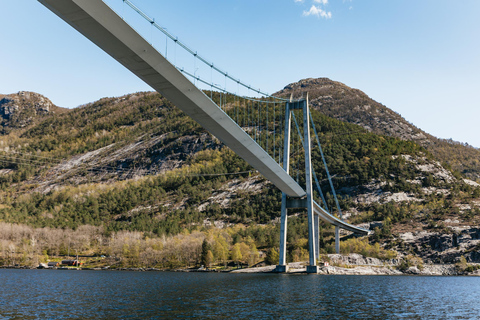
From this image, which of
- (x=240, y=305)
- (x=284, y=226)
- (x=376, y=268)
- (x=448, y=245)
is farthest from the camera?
(x=448, y=245)

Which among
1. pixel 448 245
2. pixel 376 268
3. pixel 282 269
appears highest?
pixel 448 245

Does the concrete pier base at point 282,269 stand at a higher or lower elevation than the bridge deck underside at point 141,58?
lower

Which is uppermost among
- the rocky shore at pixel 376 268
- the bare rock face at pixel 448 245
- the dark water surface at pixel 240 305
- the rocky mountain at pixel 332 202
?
the rocky mountain at pixel 332 202

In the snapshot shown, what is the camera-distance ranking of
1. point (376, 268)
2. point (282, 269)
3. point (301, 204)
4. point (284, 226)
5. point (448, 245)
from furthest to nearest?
point (448, 245) < point (376, 268) < point (301, 204) < point (282, 269) < point (284, 226)

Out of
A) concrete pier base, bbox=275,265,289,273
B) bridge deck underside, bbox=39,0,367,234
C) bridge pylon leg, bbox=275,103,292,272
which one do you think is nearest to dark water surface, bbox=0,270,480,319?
bridge deck underside, bbox=39,0,367,234

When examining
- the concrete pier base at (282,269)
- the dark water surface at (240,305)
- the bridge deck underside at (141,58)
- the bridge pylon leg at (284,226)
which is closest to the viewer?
the bridge deck underside at (141,58)

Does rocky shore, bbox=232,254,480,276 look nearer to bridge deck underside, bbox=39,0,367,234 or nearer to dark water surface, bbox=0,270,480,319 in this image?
bridge deck underside, bbox=39,0,367,234

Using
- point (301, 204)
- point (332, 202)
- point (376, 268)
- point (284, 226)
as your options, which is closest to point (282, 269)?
point (284, 226)

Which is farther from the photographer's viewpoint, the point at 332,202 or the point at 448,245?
the point at 332,202

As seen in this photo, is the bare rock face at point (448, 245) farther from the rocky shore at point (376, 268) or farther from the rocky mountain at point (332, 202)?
the rocky shore at point (376, 268)

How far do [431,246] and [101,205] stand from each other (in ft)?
433

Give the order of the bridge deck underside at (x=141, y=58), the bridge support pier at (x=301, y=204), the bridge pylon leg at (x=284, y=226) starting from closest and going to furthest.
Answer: the bridge deck underside at (x=141, y=58), the bridge pylon leg at (x=284, y=226), the bridge support pier at (x=301, y=204)

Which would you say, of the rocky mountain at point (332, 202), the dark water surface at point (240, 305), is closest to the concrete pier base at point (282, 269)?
the rocky mountain at point (332, 202)

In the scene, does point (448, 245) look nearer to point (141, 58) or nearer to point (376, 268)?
point (376, 268)
